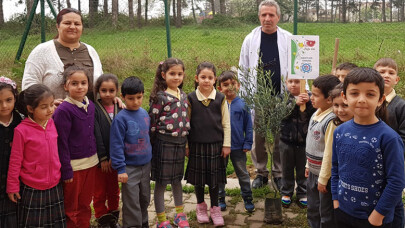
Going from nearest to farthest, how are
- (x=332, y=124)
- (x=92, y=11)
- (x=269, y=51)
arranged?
(x=332, y=124) → (x=269, y=51) → (x=92, y=11)

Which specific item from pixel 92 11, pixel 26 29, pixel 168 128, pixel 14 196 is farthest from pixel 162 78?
pixel 92 11

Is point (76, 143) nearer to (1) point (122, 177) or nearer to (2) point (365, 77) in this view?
(1) point (122, 177)

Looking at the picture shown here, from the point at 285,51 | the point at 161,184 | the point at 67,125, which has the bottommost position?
the point at 161,184

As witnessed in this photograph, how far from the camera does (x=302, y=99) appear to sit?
4.16m

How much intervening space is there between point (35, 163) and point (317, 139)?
238 cm

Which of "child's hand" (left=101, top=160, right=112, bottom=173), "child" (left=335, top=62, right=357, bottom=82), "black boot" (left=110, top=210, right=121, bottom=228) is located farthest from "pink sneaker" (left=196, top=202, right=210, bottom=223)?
"child" (left=335, top=62, right=357, bottom=82)

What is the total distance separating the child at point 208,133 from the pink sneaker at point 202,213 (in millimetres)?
92

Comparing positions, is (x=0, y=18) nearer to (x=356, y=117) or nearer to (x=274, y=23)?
(x=274, y=23)

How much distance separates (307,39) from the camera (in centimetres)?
423

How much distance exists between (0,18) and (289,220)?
841 cm

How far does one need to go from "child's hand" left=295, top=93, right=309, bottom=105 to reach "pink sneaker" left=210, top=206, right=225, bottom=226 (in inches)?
55.8

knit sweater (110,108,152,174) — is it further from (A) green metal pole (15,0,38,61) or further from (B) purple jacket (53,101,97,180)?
(A) green metal pole (15,0,38,61)

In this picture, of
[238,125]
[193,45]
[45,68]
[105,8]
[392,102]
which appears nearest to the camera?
[392,102]

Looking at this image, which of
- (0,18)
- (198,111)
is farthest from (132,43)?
(198,111)
